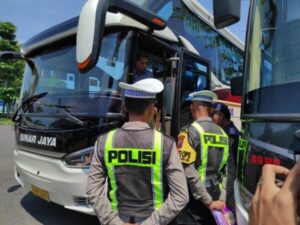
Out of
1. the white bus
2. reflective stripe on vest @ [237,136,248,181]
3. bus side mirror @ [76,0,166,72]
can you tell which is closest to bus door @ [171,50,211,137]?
the white bus

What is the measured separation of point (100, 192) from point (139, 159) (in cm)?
42

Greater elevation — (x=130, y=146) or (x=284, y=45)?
(x=284, y=45)

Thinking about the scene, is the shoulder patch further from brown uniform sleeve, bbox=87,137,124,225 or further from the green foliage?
the green foliage

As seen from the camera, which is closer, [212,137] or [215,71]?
[212,137]

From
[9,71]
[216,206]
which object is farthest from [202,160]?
[9,71]

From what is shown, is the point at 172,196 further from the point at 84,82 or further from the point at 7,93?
the point at 7,93

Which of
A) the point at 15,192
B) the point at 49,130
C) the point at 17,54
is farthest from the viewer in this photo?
the point at 15,192

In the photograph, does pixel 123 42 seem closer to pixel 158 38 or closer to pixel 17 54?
pixel 158 38

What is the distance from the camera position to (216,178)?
337 centimetres

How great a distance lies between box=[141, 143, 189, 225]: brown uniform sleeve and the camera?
8.10ft

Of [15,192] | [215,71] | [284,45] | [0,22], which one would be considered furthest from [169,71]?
[0,22]

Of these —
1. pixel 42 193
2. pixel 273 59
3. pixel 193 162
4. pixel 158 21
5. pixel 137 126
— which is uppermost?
pixel 158 21

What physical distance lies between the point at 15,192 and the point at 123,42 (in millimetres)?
3774

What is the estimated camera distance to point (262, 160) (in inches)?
78.0
